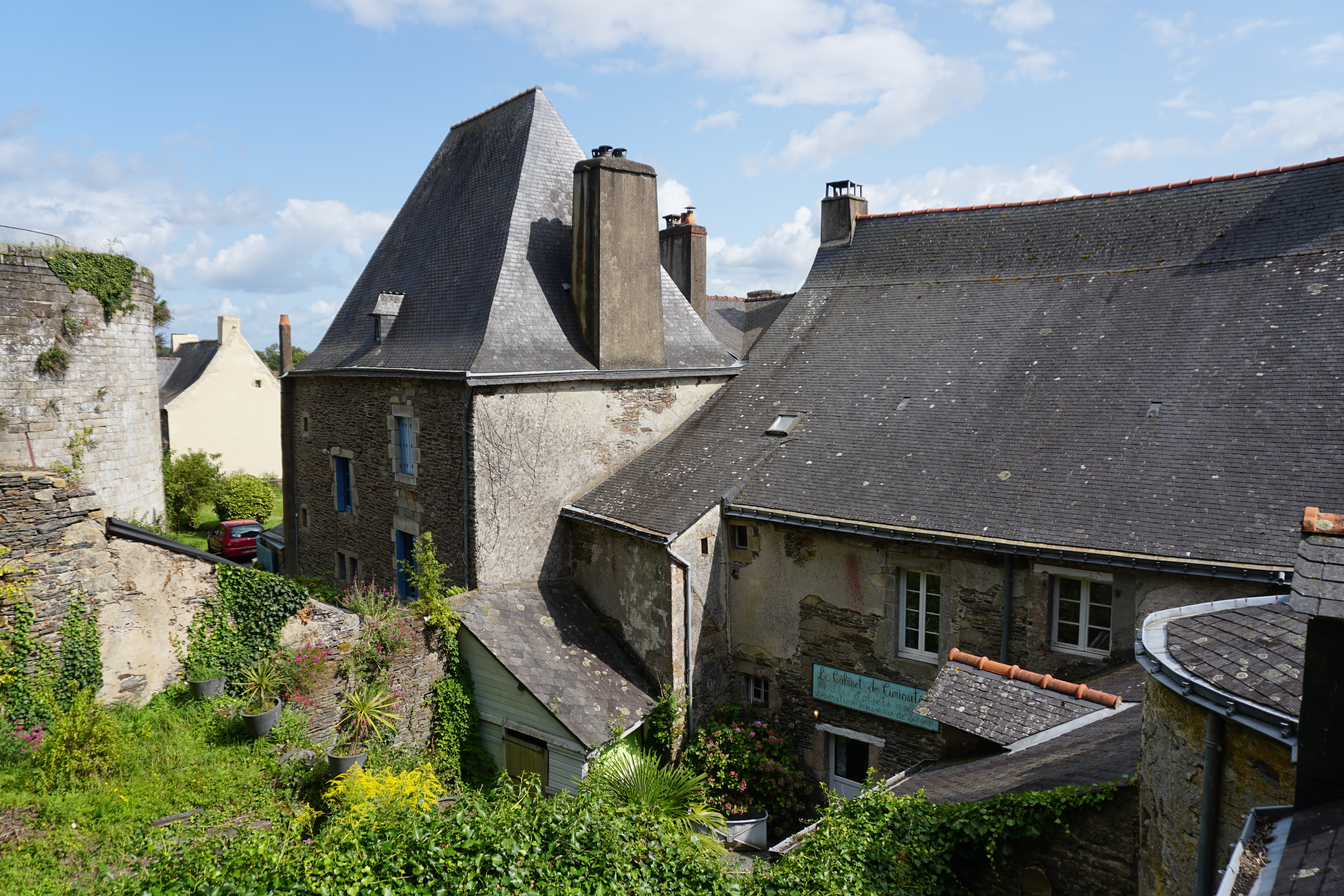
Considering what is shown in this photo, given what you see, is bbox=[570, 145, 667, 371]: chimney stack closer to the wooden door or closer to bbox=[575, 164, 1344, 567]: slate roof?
bbox=[575, 164, 1344, 567]: slate roof

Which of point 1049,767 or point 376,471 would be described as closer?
point 1049,767

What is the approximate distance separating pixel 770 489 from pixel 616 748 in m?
4.33

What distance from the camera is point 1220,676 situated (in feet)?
16.1

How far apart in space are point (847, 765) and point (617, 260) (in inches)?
355

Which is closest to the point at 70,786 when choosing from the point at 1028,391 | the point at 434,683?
the point at 434,683

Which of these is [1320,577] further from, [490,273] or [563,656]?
[490,273]

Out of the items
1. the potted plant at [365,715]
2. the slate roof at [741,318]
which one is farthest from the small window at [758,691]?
the slate roof at [741,318]

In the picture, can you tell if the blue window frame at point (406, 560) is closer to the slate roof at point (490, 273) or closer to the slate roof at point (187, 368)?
the slate roof at point (490, 273)

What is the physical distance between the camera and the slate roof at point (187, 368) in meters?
33.9

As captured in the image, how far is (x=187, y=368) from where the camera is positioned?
36.0m

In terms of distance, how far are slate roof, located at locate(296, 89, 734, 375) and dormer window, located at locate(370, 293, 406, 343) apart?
12 centimetres

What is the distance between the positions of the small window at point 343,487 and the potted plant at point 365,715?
666 cm

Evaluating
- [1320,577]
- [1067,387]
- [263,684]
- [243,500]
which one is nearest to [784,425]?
[1067,387]

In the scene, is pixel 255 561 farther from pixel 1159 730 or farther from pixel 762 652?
pixel 1159 730
